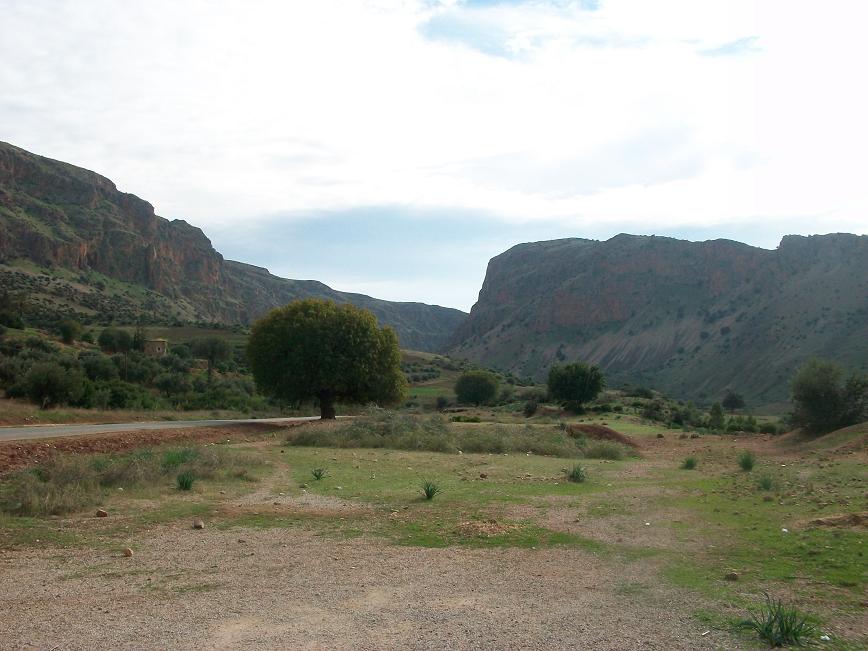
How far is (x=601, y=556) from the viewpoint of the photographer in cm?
1073

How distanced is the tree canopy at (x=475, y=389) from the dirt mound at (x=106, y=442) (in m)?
47.4

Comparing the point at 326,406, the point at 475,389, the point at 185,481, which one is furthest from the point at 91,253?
the point at 185,481

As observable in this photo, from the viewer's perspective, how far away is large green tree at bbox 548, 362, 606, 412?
6353 centimetres

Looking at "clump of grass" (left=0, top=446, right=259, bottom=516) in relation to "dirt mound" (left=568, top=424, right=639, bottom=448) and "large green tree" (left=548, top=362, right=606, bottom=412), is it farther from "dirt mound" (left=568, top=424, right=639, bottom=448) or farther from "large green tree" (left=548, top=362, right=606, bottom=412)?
"large green tree" (left=548, top=362, right=606, bottom=412)

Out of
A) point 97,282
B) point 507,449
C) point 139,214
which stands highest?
point 139,214

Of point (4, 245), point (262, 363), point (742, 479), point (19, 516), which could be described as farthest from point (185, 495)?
point (4, 245)

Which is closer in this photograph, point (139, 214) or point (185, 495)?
point (185, 495)

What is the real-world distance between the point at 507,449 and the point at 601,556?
69.1 feet

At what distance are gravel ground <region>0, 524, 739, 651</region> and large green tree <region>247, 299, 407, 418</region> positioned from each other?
28.3 m

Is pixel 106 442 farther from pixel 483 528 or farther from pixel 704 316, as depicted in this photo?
pixel 704 316

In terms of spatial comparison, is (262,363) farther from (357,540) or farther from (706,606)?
(706,606)

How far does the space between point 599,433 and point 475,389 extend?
41.7 metres

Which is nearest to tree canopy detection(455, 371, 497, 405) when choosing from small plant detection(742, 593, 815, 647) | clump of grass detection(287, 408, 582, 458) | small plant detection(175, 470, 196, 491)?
clump of grass detection(287, 408, 582, 458)

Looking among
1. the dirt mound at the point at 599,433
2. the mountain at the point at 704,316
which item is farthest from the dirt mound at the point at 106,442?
the mountain at the point at 704,316
